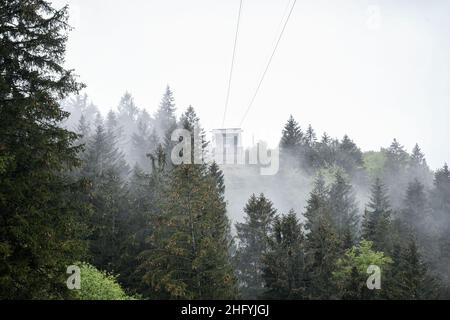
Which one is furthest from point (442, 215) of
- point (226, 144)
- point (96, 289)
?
point (96, 289)

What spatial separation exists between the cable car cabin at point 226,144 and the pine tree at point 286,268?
1862 inches

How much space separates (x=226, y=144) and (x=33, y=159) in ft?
211

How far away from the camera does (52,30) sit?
1277cm

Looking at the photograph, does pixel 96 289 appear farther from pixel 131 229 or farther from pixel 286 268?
pixel 286 268

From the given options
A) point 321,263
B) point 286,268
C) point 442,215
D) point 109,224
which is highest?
point 109,224

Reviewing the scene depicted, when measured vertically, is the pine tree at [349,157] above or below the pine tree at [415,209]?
above

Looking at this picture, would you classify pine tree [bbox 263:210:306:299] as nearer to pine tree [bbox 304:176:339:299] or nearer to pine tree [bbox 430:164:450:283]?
pine tree [bbox 304:176:339:299]

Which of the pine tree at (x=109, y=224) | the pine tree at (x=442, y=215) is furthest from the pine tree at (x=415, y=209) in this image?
the pine tree at (x=109, y=224)

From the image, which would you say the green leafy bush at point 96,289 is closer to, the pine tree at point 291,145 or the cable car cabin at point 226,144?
the cable car cabin at point 226,144

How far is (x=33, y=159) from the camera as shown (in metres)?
11.6

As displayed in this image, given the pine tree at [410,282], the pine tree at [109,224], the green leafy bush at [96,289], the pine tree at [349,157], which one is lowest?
the pine tree at [410,282]

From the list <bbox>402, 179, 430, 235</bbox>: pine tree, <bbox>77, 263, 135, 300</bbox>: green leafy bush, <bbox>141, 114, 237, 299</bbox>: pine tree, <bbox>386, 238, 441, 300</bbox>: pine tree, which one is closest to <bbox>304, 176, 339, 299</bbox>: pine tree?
<bbox>386, 238, 441, 300</bbox>: pine tree

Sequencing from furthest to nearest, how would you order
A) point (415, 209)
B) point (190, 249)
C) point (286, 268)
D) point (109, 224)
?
point (415, 209)
point (109, 224)
point (286, 268)
point (190, 249)

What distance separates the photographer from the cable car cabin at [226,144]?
74.3 metres
